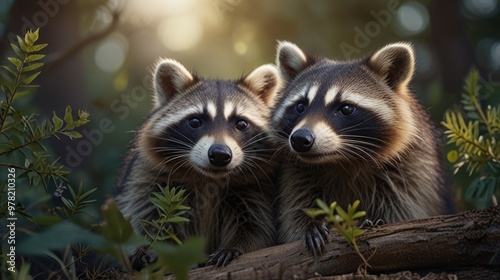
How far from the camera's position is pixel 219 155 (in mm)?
5070

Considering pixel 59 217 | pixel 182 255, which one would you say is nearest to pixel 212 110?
pixel 59 217

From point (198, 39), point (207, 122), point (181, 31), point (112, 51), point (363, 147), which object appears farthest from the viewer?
point (112, 51)

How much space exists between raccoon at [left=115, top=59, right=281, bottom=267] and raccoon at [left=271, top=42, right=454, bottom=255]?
212 mm

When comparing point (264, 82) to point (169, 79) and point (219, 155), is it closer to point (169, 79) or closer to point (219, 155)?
point (169, 79)

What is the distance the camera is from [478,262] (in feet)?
12.0

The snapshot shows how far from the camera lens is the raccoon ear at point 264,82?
618 centimetres

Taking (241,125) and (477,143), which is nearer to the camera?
(477,143)

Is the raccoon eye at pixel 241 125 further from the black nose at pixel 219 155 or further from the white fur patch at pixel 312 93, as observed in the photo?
the white fur patch at pixel 312 93

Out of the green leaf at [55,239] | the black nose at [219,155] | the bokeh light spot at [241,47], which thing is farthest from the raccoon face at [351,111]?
the bokeh light spot at [241,47]

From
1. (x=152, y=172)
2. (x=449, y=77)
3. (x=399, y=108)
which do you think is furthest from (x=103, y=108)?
(x=449, y=77)

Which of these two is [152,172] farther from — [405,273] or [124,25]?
[124,25]

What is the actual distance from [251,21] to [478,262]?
5509 millimetres

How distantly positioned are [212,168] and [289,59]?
1.44 metres

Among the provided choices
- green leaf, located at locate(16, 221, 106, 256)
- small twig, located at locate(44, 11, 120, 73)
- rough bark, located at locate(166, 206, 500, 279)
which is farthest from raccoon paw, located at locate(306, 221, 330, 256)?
small twig, located at locate(44, 11, 120, 73)
